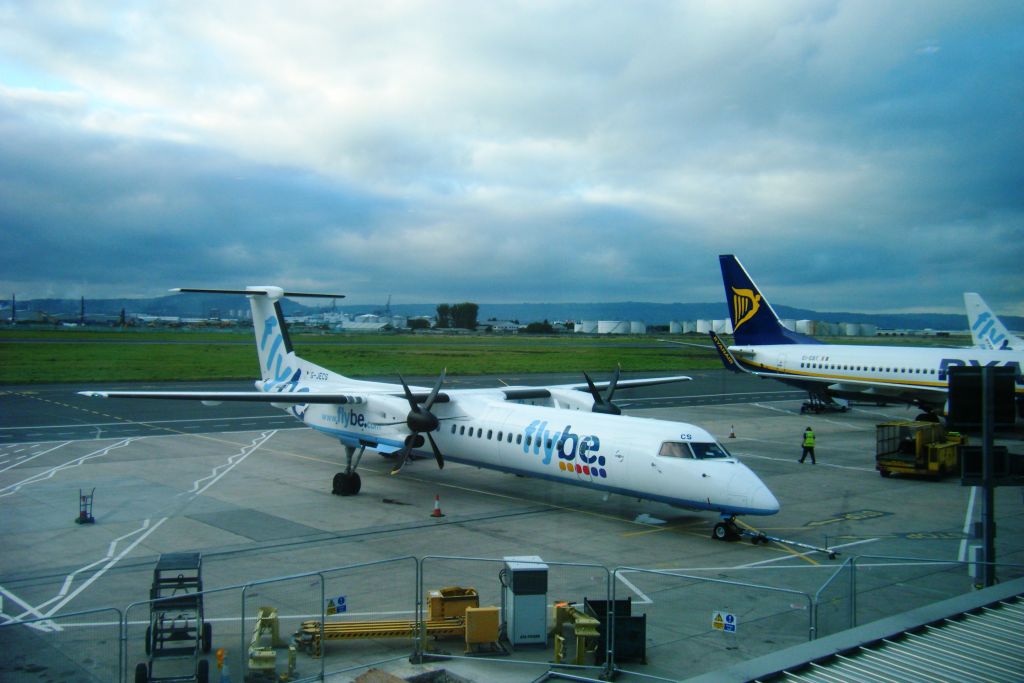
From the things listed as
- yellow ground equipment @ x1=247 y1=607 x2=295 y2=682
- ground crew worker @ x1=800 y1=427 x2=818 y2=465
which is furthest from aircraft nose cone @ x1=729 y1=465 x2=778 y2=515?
ground crew worker @ x1=800 y1=427 x2=818 y2=465

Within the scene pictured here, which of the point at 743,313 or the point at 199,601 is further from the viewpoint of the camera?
the point at 743,313

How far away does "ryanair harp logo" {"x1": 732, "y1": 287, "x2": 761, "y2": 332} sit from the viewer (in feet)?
161

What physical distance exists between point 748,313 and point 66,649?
44.6 meters

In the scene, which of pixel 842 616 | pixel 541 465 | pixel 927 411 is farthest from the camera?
pixel 927 411

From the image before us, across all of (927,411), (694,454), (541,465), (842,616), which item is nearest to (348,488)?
(541,465)

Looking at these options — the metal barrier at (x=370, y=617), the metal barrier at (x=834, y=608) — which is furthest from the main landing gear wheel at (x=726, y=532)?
the metal barrier at (x=370, y=617)

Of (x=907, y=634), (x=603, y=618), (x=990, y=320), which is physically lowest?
(x=603, y=618)

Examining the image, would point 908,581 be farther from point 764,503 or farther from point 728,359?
point 728,359

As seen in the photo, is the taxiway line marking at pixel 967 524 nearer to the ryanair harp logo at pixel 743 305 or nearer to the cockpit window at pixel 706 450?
the cockpit window at pixel 706 450

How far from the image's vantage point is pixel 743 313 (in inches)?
1957

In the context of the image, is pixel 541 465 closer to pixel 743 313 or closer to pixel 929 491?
pixel 929 491

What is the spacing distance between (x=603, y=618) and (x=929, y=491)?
1896cm

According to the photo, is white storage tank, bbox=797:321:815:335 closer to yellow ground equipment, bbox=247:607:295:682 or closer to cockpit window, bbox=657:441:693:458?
cockpit window, bbox=657:441:693:458

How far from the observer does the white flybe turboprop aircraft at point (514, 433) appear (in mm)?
18266
